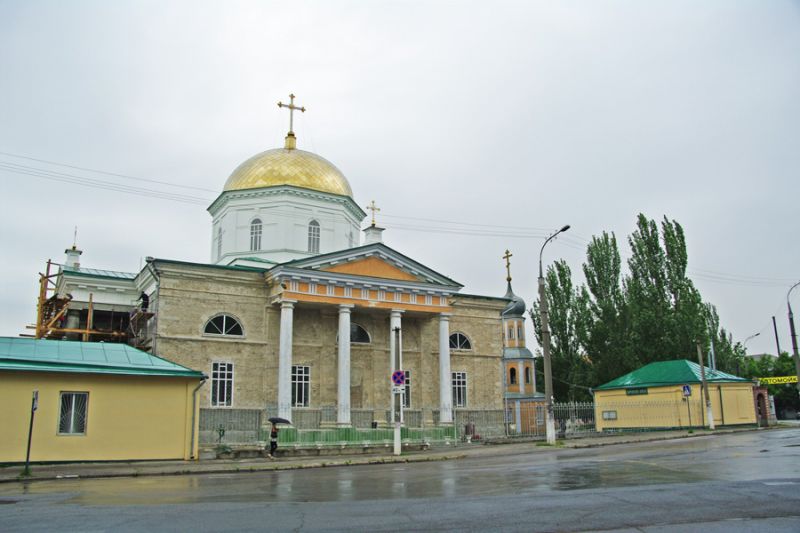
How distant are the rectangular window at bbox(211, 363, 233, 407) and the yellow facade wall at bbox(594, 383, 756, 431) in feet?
68.4

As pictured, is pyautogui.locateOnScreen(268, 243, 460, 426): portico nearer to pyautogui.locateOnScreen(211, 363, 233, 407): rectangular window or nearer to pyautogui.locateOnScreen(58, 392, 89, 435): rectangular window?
pyautogui.locateOnScreen(211, 363, 233, 407): rectangular window

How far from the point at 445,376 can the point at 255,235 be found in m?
11.9

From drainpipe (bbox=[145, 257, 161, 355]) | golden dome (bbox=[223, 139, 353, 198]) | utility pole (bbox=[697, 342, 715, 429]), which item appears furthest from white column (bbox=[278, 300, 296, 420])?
utility pole (bbox=[697, 342, 715, 429])

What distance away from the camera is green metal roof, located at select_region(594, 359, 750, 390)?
35.1 metres

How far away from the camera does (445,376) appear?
32.1 m

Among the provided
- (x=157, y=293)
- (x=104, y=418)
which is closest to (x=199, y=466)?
(x=104, y=418)

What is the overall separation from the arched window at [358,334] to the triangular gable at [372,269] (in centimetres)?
288

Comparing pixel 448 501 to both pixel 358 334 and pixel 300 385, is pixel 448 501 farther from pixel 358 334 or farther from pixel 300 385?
pixel 358 334

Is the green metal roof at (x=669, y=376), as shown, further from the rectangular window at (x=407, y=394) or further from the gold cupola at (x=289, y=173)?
the gold cupola at (x=289, y=173)

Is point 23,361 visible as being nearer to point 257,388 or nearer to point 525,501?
point 257,388

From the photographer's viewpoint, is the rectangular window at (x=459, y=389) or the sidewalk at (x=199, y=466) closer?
the sidewalk at (x=199, y=466)

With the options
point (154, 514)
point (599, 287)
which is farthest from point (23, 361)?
point (599, 287)

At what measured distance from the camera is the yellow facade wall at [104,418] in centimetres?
1920

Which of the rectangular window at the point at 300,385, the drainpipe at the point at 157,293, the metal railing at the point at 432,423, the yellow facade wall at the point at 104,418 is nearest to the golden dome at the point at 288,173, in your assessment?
the drainpipe at the point at 157,293
